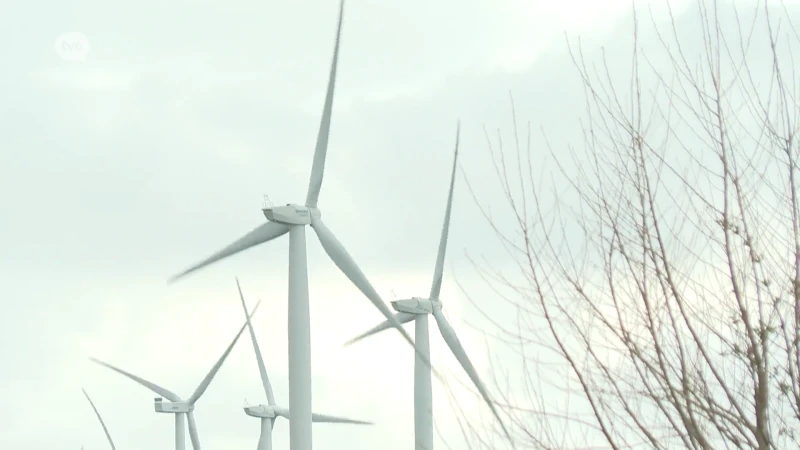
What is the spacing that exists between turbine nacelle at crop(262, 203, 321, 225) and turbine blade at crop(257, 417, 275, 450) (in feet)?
103

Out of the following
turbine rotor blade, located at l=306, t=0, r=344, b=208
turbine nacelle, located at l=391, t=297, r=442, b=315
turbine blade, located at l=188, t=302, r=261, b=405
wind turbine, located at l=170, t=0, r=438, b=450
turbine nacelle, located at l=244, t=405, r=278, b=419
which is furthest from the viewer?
turbine nacelle, located at l=244, t=405, r=278, b=419

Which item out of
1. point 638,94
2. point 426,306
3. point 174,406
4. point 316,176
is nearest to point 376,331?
point 426,306

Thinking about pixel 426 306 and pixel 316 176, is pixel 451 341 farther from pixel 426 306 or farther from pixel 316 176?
pixel 316 176

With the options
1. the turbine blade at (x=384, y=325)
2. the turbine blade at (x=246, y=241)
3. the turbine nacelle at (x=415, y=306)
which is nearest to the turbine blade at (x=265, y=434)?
the turbine blade at (x=384, y=325)

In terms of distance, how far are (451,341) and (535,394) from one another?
Result: 124ft

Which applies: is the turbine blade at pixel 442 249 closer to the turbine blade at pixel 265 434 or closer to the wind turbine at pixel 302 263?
the wind turbine at pixel 302 263

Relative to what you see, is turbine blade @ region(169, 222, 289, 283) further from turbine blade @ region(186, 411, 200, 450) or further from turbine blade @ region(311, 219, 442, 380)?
turbine blade @ region(186, 411, 200, 450)

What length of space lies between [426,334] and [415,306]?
138 centimetres

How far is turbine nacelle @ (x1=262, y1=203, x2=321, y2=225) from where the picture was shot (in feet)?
145

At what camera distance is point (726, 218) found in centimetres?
1311

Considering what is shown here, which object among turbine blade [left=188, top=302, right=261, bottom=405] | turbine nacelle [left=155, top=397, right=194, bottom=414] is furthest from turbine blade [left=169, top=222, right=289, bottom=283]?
turbine nacelle [left=155, top=397, right=194, bottom=414]

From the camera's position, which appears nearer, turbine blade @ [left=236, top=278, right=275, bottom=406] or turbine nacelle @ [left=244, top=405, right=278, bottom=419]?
turbine blade @ [left=236, top=278, right=275, bottom=406]

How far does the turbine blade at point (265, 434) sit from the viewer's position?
73.5 metres

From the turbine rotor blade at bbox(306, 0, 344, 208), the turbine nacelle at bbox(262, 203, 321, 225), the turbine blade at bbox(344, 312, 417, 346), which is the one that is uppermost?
the turbine rotor blade at bbox(306, 0, 344, 208)
